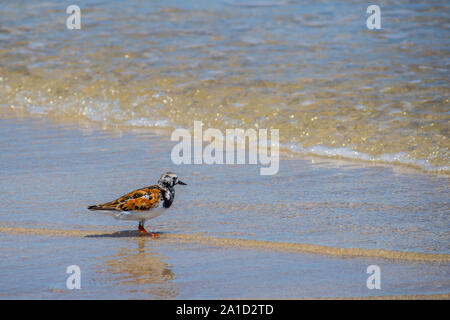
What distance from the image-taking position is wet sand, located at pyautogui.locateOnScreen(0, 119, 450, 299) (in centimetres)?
452

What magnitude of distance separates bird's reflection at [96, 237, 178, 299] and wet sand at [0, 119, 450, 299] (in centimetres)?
1

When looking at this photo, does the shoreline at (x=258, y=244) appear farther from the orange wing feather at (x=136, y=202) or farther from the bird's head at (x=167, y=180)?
the bird's head at (x=167, y=180)

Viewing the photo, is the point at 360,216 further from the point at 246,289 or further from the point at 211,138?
the point at 211,138

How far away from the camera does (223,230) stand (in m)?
5.55

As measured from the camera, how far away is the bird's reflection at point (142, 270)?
4.49 m

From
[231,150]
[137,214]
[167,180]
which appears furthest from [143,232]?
[231,150]

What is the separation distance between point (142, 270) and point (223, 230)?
916mm

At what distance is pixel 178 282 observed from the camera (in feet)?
15.1

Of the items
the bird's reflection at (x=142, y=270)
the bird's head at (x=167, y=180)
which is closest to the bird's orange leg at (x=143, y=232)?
the bird's reflection at (x=142, y=270)

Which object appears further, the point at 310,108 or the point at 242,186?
the point at 310,108

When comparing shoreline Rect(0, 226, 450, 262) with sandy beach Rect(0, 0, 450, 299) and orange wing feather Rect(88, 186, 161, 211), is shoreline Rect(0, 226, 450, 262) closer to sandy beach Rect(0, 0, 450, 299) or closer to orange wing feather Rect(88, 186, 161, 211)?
sandy beach Rect(0, 0, 450, 299)
